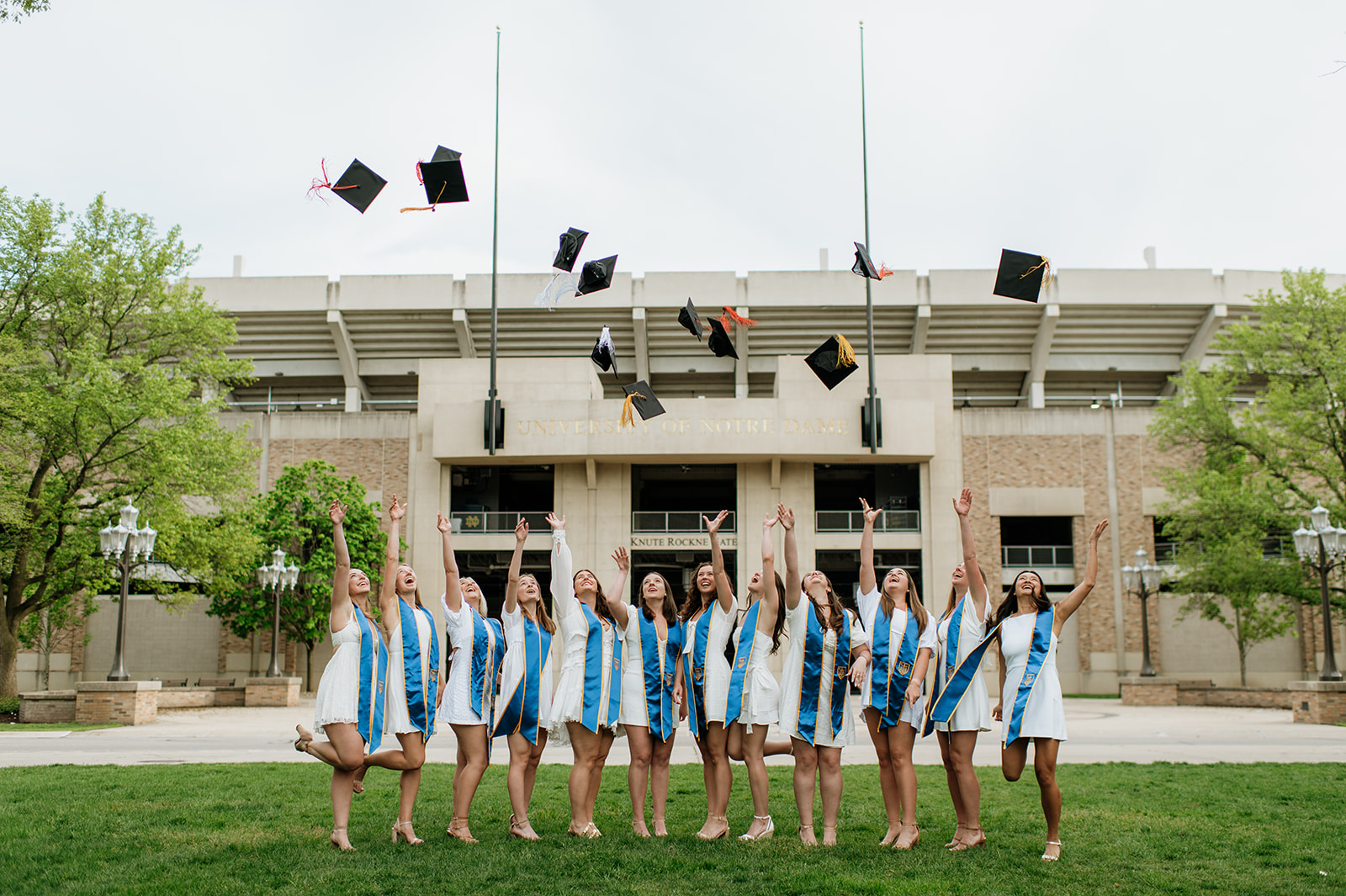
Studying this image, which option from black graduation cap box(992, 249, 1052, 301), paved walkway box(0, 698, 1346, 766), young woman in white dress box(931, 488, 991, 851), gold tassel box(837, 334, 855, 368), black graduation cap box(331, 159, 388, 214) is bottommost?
paved walkway box(0, 698, 1346, 766)

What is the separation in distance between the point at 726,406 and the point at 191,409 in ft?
52.0

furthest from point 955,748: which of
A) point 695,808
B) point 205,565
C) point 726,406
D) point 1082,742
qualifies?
point 726,406

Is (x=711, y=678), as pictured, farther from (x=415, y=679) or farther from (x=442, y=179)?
(x=442, y=179)

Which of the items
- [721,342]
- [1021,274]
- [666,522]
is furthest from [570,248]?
[666,522]

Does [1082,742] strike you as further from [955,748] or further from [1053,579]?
[1053,579]

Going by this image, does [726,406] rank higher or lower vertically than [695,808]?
higher

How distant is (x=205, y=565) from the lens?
24.9m

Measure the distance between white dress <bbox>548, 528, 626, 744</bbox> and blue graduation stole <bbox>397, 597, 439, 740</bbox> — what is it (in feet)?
2.80

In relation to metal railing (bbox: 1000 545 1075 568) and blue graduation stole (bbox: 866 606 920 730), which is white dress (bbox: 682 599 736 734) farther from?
metal railing (bbox: 1000 545 1075 568)

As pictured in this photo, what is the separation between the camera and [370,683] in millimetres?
7031

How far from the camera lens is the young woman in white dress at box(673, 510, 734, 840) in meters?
7.36

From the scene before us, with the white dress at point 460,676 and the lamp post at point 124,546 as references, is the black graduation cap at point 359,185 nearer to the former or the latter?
the white dress at point 460,676

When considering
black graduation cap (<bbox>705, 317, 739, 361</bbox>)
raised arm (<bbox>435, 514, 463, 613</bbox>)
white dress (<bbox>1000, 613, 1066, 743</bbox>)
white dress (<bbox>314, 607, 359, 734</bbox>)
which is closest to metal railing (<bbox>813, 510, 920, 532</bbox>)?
black graduation cap (<bbox>705, 317, 739, 361</bbox>)

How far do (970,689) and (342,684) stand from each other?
4157 mm
